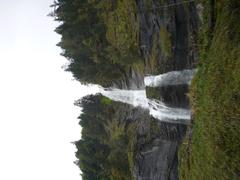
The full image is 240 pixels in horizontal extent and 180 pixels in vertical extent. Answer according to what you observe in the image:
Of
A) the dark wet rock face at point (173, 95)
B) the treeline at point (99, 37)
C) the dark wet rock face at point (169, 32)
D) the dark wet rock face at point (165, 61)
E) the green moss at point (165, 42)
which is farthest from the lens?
the treeline at point (99, 37)

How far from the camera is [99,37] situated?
1173 inches

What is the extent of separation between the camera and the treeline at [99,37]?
24.0 meters

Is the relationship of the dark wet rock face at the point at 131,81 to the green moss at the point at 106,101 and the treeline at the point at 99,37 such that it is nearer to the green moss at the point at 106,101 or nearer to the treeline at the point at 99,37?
the treeline at the point at 99,37

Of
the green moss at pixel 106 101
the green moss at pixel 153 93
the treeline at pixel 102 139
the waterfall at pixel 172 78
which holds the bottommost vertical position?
the treeline at pixel 102 139

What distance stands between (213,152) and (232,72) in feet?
10.3

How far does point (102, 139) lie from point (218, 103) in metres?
24.2

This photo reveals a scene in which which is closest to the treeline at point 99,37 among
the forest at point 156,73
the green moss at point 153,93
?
the forest at point 156,73

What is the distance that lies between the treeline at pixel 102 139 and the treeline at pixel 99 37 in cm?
361

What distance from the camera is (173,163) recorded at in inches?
770

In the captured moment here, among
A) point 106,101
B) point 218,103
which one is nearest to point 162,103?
point 218,103

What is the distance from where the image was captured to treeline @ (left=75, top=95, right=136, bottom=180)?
99.0 feet

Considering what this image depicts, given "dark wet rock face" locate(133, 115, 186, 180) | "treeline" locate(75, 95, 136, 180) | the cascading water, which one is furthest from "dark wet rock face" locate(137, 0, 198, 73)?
"treeline" locate(75, 95, 136, 180)

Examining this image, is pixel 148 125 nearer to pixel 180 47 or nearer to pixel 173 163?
pixel 173 163

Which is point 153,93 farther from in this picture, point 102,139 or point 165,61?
point 102,139
